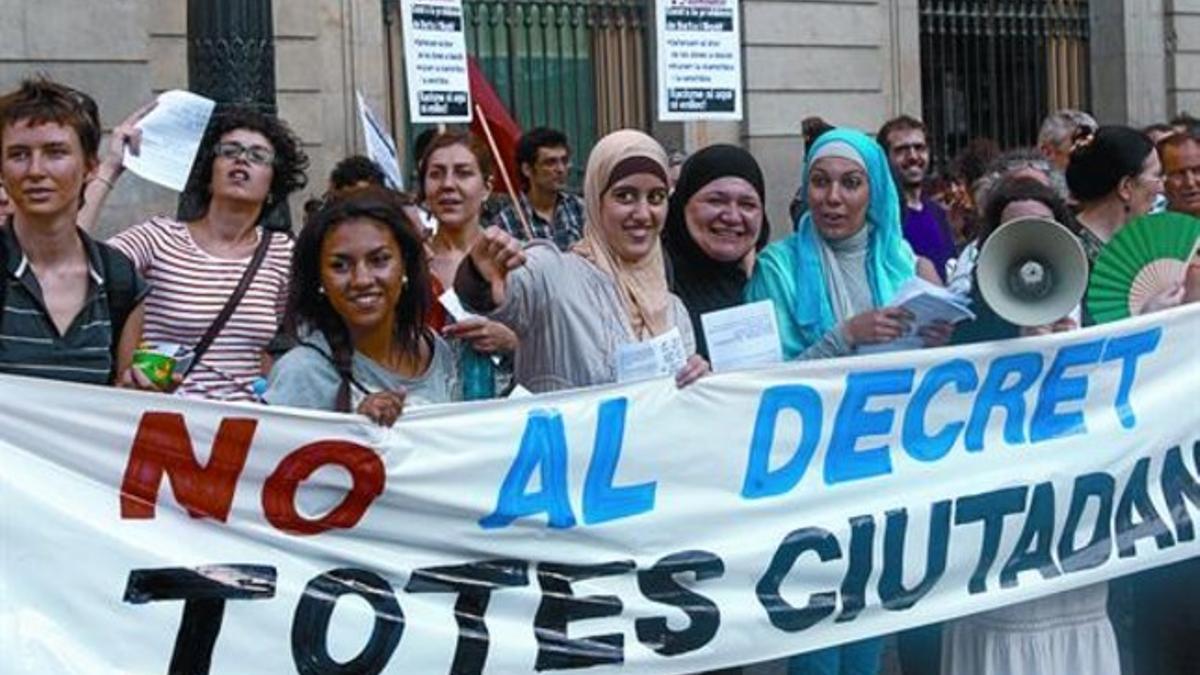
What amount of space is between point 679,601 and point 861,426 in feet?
2.40

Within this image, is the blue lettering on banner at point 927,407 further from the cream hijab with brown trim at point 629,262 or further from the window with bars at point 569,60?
the window with bars at point 569,60

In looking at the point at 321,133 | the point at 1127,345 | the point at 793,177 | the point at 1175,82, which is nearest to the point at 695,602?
the point at 1127,345

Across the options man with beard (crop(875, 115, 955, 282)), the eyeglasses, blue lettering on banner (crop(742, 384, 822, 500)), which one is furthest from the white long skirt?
man with beard (crop(875, 115, 955, 282))

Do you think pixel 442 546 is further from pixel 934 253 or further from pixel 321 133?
pixel 321 133

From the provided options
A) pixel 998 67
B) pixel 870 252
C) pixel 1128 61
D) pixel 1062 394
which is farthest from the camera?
pixel 1128 61

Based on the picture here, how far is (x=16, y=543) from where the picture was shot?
4.57m

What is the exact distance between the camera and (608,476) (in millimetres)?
5254

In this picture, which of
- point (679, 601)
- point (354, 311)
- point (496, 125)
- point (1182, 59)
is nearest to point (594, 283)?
point (354, 311)

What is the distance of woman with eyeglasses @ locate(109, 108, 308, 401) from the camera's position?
18.6 feet

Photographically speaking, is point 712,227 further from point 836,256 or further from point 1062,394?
point 1062,394

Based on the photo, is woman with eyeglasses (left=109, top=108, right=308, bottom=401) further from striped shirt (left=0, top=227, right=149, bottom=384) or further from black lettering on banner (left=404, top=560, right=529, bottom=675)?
black lettering on banner (left=404, top=560, right=529, bottom=675)

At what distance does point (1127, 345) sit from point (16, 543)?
10.2ft

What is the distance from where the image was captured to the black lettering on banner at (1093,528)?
5777mm

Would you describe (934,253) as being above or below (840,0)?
below
